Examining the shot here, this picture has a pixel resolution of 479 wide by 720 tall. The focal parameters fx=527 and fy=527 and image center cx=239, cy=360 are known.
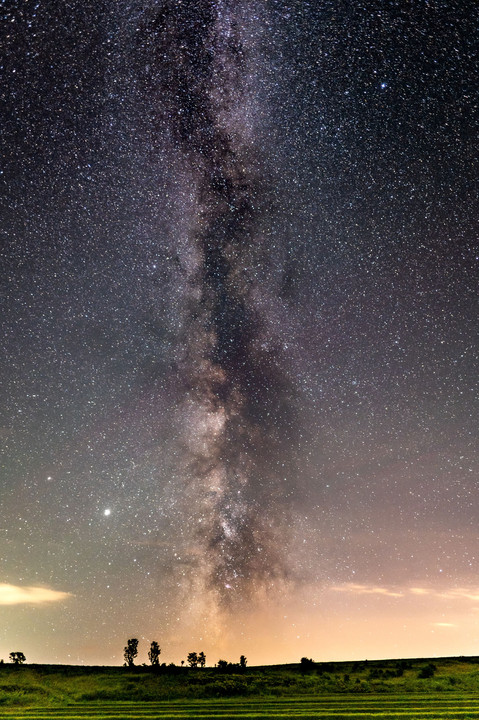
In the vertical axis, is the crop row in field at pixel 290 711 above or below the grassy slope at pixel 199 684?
above

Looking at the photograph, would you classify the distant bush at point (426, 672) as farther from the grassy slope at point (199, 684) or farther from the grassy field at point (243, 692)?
the grassy slope at point (199, 684)

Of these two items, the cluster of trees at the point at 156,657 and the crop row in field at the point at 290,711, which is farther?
the cluster of trees at the point at 156,657

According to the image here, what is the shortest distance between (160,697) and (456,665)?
1465 inches

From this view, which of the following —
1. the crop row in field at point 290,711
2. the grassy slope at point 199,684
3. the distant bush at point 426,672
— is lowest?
the distant bush at point 426,672

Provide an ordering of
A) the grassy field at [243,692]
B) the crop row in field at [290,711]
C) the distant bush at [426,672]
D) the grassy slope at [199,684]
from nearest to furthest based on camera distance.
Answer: the crop row in field at [290,711] < the grassy field at [243,692] < the grassy slope at [199,684] < the distant bush at [426,672]

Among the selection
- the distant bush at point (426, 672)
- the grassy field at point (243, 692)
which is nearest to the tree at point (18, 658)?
the grassy field at point (243, 692)

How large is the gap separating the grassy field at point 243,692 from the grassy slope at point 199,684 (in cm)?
8

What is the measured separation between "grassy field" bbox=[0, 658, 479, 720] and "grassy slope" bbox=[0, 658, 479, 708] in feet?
0.28

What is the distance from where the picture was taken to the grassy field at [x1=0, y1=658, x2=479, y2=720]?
29.2m

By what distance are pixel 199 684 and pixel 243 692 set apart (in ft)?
17.4

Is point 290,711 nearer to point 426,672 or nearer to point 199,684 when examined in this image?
point 199,684

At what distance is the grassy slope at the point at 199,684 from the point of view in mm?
42688

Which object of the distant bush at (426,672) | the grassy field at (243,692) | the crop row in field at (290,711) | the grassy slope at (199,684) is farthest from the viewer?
the distant bush at (426,672)

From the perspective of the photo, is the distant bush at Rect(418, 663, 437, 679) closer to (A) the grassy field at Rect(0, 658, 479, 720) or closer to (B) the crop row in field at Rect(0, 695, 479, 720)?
(A) the grassy field at Rect(0, 658, 479, 720)
